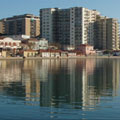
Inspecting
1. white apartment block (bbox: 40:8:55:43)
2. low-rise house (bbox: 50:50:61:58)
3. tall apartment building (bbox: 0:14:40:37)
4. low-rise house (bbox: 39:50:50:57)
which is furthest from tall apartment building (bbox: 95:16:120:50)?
low-rise house (bbox: 39:50:50:57)

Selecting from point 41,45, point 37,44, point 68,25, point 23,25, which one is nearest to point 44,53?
point 37,44

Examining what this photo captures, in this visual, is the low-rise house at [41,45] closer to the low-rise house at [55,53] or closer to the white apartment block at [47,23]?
the low-rise house at [55,53]

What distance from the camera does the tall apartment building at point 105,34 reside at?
104750 millimetres

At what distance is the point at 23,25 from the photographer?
115938 millimetres

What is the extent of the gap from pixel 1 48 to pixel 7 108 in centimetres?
6543

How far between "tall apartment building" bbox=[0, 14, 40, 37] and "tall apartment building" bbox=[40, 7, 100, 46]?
39.3ft

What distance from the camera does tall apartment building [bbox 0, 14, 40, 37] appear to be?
116100 millimetres

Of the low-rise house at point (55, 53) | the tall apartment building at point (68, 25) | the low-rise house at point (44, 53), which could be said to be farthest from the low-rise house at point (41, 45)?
the tall apartment building at point (68, 25)

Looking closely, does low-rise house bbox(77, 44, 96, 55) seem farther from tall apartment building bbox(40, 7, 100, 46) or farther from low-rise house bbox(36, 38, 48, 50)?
low-rise house bbox(36, 38, 48, 50)

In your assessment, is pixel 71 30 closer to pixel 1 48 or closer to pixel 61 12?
pixel 61 12

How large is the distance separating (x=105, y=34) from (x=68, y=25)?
13.6 meters

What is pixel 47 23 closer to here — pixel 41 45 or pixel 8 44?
pixel 41 45

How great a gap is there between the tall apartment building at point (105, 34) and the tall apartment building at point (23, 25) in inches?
1082

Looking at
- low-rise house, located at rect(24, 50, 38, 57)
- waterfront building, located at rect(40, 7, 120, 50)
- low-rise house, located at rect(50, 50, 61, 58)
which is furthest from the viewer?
waterfront building, located at rect(40, 7, 120, 50)
